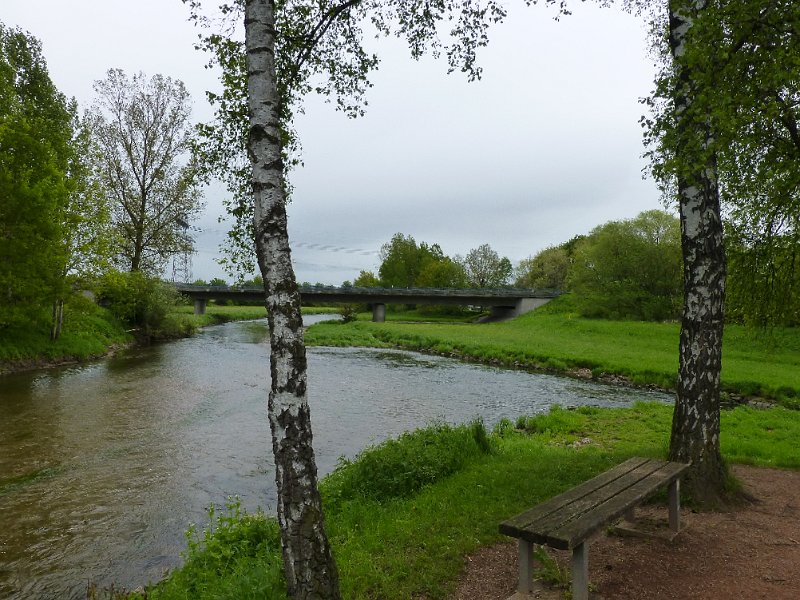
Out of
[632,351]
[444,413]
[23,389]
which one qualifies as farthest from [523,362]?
[23,389]

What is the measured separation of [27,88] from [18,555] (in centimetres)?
2876

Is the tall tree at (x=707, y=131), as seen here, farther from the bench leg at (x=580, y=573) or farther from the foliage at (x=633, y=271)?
the foliage at (x=633, y=271)

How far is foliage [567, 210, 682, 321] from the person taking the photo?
4669cm

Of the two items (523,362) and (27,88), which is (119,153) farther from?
(523,362)

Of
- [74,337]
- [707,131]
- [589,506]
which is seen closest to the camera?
Result: [589,506]

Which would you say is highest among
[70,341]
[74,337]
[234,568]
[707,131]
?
[707,131]

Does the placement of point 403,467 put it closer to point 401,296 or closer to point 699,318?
point 699,318

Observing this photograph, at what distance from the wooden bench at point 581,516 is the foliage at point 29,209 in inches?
913

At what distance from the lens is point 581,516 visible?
486cm

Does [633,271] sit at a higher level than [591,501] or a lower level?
higher

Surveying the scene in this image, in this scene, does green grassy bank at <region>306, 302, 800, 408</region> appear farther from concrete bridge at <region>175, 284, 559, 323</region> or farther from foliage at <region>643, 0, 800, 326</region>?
concrete bridge at <region>175, 284, 559, 323</region>

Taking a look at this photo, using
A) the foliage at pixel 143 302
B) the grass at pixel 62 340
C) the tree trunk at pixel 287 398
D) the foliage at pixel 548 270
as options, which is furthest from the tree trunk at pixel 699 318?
the foliage at pixel 548 270

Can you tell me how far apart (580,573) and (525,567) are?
1.53ft

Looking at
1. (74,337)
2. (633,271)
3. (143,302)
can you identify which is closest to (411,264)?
(633,271)
